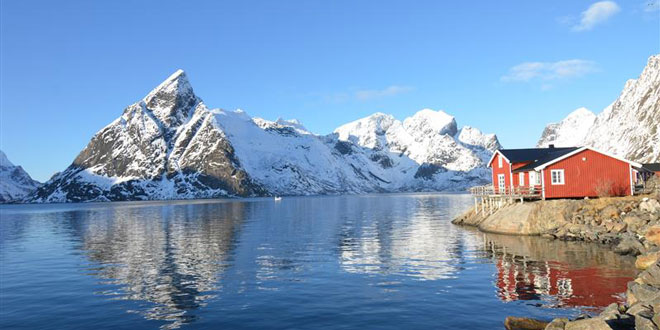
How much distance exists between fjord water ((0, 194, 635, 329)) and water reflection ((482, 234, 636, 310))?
0.07m

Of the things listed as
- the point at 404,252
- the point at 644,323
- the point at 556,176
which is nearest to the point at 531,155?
the point at 556,176

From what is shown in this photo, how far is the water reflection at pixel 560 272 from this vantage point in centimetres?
2477

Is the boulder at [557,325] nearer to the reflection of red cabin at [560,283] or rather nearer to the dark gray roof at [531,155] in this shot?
the reflection of red cabin at [560,283]

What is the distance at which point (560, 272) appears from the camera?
3136 centimetres

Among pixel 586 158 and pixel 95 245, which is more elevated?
pixel 586 158

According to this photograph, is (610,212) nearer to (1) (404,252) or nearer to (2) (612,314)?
(1) (404,252)

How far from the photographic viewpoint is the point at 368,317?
2189cm

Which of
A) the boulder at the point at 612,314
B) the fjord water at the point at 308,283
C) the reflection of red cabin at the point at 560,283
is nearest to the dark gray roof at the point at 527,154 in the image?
the fjord water at the point at 308,283

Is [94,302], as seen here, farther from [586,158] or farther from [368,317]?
[586,158]

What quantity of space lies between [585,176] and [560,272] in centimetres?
3111

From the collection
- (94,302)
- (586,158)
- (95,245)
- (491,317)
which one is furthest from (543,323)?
(95,245)

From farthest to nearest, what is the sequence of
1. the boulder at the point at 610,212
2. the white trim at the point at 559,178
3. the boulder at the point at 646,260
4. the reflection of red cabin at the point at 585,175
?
the white trim at the point at 559,178 < the reflection of red cabin at the point at 585,175 < the boulder at the point at 610,212 < the boulder at the point at 646,260

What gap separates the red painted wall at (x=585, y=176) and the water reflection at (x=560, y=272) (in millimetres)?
12756

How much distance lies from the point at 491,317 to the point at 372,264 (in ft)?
53.4
